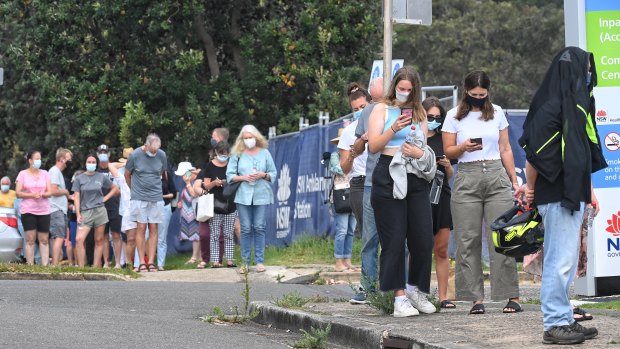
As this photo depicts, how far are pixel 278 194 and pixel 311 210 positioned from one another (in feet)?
6.45

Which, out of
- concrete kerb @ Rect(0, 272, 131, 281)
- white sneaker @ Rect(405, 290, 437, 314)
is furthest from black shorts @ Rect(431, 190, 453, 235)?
concrete kerb @ Rect(0, 272, 131, 281)

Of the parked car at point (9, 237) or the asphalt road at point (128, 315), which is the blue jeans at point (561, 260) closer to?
the asphalt road at point (128, 315)

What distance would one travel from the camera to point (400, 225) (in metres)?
10.3

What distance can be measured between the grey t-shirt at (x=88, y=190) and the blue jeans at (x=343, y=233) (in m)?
5.42

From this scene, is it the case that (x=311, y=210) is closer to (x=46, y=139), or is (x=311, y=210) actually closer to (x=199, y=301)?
(x=199, y=301)

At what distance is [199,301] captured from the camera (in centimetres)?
1352

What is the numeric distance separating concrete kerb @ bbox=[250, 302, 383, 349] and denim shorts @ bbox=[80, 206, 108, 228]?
912cm

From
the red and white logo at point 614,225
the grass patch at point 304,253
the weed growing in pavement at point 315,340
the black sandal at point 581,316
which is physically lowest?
the weed growing in pavement at point 315,340

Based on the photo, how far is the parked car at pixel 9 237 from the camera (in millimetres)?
21578

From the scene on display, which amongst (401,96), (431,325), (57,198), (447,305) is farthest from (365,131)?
(57,198)

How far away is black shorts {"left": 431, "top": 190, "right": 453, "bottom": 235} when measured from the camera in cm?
1139

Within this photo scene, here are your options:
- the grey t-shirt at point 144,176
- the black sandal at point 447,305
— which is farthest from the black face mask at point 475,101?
the grey t-shirt at point 144,176

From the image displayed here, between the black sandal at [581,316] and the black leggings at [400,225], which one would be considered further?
the black leggings at [400,225]

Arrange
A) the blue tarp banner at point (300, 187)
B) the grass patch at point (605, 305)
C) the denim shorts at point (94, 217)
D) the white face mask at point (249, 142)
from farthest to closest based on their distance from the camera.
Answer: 1. the denim shorts at point (94, 217)
2. the blue tarp banner at point (300, 187)
3. the white face mask at point (249, 142)
4. the grass patch at point (605, 305)
